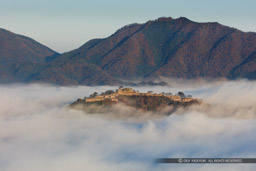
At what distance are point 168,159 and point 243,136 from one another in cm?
2382

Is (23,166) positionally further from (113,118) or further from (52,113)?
(52,113)

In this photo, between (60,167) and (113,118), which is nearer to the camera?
(60,167)

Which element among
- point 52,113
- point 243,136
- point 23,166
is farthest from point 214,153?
point 52,113

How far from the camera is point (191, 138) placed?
6142 inches

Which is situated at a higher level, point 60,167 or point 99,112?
point 99,112

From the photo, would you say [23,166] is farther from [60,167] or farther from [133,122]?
[133,122]

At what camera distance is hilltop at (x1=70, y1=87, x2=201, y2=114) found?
168375mm

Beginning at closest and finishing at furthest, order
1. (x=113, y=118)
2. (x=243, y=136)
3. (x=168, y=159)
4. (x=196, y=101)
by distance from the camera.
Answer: (x=168, y=159) < (x=243, y=136) < (x=113, y=118) < (x=196, y=101)

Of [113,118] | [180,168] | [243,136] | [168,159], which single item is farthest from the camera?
[113,118]

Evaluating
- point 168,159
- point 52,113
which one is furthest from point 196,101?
point 168,159

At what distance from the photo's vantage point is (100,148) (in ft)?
504

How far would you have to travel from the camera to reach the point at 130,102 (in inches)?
6777

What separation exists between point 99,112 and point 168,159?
1373 inches

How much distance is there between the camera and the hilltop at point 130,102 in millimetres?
168375
